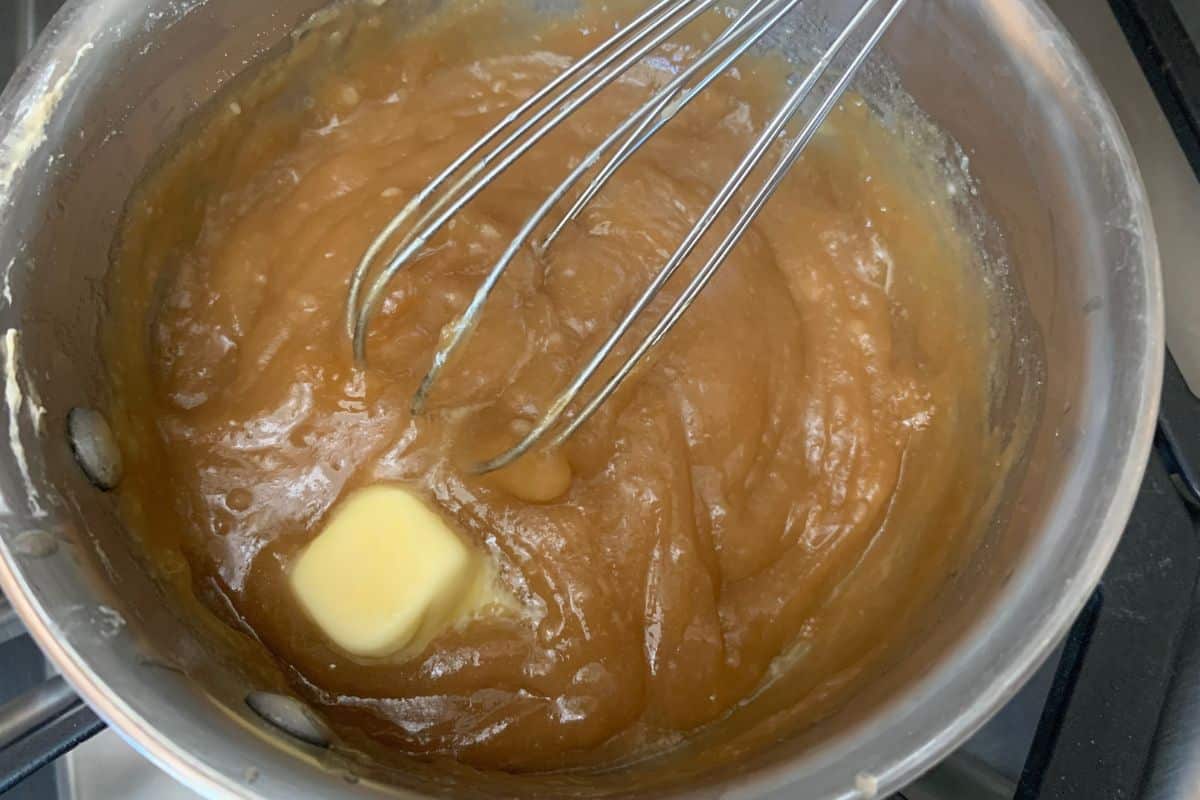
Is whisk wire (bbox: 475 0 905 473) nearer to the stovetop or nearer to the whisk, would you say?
the whisk

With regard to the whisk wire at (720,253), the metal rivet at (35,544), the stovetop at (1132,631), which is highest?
the metal rivet at (35,544)

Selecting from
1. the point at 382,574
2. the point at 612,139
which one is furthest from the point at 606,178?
the point at 382,574

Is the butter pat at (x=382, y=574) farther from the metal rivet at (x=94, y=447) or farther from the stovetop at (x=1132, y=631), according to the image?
the stovetop at (x=1132, y=631)

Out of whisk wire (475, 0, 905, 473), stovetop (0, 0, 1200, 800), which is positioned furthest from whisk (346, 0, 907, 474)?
stovetop (0, 0, 1200, 800)

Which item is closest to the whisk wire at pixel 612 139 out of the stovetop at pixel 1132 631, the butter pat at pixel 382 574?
the butter pat at pixel 382 574

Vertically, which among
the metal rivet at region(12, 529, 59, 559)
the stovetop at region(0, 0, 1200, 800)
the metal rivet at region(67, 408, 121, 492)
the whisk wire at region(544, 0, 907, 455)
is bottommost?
the stovetop at region(0, 0, 1200, 800)

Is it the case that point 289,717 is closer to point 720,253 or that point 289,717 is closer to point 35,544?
point 35,544
